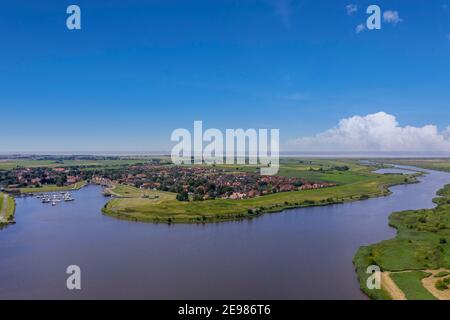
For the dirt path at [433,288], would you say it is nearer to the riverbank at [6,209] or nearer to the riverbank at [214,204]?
the riverbank at [214,204]

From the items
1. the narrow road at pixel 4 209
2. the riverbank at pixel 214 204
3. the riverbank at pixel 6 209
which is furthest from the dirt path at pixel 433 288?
the narrow road at pixel 4 209

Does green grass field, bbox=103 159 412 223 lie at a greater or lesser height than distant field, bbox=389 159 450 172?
lesser

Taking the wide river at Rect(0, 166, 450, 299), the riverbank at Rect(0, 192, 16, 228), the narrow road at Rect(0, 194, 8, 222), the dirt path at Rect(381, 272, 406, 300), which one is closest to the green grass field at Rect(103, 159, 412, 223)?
the wide river at Rect(0, 166, 450, 299)

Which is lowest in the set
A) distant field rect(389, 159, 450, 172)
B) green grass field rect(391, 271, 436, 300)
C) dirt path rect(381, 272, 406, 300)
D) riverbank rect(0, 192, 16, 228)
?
dirt path rect(381, 272, 406, 300)

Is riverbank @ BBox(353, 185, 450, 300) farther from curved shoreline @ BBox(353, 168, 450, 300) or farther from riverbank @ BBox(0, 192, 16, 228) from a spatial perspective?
riverbank @ BBox(0, 192, 16, 228)

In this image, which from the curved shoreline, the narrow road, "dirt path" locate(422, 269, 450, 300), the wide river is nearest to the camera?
"dirt path" locate(422, 269, 450, 300)
